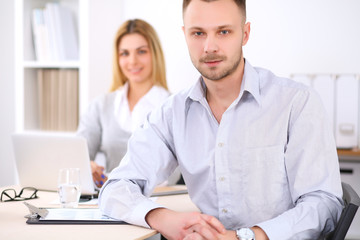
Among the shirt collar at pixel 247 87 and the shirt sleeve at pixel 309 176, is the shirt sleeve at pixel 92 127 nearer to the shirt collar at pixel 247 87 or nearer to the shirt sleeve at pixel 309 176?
the shirt collar at pixel 247 87

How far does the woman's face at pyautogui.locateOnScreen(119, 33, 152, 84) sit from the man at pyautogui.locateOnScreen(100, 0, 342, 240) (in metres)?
1.22

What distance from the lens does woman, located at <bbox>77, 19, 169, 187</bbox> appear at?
294 cm

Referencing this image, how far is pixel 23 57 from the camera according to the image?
363cm

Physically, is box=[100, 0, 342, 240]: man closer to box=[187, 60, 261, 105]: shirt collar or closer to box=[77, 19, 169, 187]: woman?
box=[187, 60, 261, 105]: shirt collar

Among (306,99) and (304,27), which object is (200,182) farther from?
(304,27)

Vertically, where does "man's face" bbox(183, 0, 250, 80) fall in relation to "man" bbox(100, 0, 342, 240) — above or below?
above

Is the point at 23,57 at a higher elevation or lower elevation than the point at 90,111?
higher

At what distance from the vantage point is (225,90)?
1.76 meters

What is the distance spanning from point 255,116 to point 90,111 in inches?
61.1

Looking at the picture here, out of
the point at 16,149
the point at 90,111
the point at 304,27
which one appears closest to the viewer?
the point at 16,149

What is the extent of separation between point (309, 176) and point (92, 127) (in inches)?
67.1

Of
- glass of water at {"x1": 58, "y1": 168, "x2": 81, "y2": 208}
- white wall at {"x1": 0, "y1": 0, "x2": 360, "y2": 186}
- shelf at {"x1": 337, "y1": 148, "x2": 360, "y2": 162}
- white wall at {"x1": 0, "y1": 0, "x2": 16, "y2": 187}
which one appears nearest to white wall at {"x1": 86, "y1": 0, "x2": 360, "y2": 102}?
white wall at {"x1": 0, "y1": 0, "x2": 360, "y2": 186}

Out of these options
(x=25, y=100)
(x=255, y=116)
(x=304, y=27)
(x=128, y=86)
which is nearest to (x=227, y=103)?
(x=255, y=116)

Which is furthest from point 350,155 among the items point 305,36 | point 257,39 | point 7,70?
point 7,70
